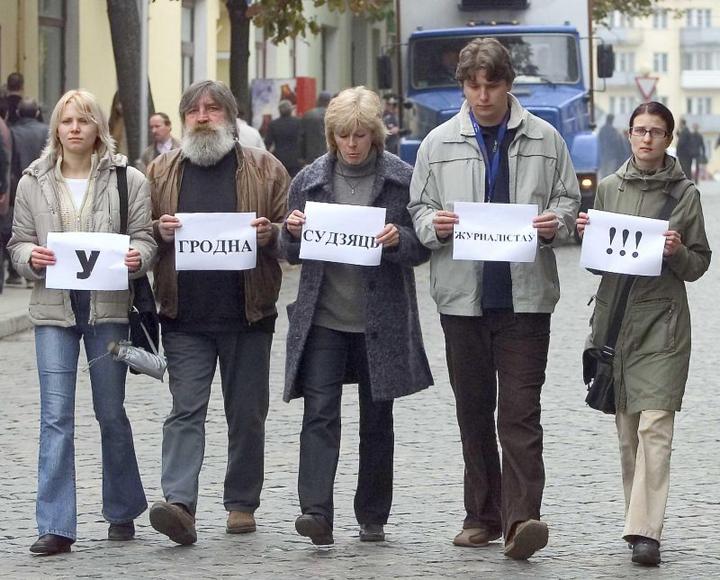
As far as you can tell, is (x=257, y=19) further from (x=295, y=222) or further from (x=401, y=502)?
(x=295, y=222)

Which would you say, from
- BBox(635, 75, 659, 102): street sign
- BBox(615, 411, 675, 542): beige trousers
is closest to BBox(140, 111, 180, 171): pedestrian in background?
BBox(615, 411, 675, 542): beige trousers

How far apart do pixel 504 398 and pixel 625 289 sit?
596 mm

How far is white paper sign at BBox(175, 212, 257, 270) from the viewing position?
714cm

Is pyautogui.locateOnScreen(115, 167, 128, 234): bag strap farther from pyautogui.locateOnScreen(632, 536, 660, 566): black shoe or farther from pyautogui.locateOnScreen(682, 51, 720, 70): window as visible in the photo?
pyautogui.locateOnScreen(682, 51, 720, 70): window

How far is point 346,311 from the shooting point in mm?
7152

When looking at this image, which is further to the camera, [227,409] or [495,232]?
[227,409]

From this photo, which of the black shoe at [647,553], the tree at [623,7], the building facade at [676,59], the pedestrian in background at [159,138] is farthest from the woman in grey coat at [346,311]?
the building facade at [676,59]

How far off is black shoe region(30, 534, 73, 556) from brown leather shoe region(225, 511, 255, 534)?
A: 678mm

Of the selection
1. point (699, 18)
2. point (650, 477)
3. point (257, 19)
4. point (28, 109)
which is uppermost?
point (699, 18)

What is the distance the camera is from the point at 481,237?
6820 mm

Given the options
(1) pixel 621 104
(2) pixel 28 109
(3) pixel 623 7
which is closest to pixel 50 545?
(2) pixel 28 109

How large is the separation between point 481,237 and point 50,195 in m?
1.61

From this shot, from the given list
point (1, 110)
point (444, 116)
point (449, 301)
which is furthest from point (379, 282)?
point (444, 116)

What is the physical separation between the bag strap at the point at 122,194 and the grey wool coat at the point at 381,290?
0.59 m
